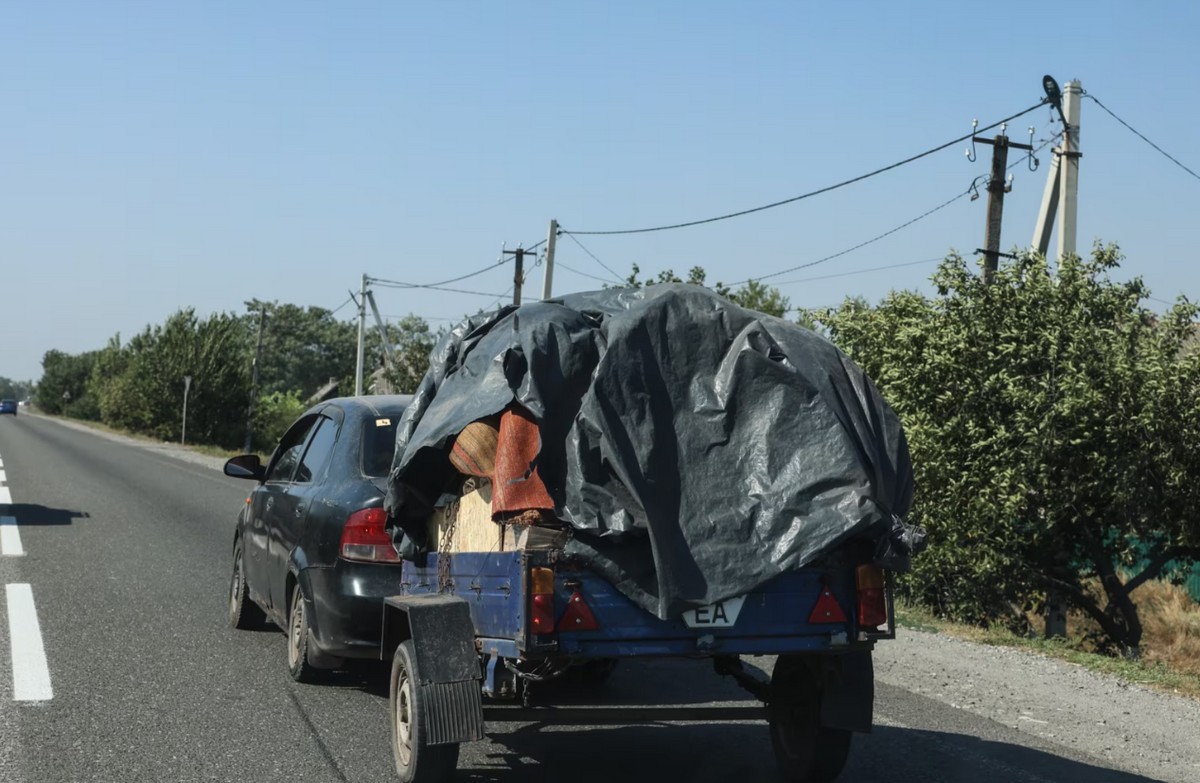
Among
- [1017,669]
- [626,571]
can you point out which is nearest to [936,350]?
[1017,669]

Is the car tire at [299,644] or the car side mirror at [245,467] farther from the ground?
the car side mirror at [245,467]

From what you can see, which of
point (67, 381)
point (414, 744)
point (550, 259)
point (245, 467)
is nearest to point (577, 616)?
point (414, 744)

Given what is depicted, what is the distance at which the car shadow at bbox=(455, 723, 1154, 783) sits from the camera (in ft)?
20.4

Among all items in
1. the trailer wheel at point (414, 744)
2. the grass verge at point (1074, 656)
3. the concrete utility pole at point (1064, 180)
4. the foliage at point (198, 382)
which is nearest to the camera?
the trailer wheel at point (414, 744)

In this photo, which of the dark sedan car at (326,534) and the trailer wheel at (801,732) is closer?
the trailer wheel at (801,732)

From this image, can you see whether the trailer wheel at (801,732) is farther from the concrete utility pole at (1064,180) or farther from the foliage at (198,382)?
the foliage at (198,382)

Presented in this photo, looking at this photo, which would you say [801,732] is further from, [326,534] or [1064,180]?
[1064,180]

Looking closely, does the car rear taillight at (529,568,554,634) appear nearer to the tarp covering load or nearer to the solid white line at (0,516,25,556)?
the tarp covering load

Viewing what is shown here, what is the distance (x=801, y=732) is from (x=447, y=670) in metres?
1.73

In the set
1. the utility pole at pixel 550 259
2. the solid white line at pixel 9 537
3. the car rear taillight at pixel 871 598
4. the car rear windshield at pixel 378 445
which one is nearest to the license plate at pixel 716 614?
the car rear taillight at pixel 871 598

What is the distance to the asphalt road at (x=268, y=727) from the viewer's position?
6184 mm

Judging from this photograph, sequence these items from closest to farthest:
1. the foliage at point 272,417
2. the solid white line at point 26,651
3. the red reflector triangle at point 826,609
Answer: the red reflector triangle at point 826,609 < the solid white line at point 26,651 < the foliage at point 272,417

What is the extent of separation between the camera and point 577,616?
16.9 ft

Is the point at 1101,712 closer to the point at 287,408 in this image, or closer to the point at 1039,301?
the point at 1039,301
